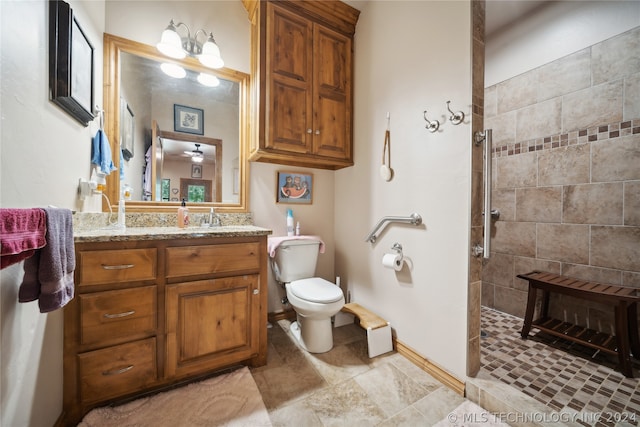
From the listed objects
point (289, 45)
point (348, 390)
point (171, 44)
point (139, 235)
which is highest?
point (289, 45)

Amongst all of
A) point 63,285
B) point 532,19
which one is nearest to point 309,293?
point 63,285

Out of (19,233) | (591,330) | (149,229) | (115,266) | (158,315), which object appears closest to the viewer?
(19,233)

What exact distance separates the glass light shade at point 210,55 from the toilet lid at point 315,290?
5.93ft

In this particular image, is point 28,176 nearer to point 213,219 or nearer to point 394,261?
point 213,219

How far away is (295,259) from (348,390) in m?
0.93

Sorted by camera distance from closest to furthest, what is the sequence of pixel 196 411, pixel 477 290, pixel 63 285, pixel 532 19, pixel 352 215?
pixel 63 285, pixel 196 411, pixel 477 290, pixel 532 19, pixel 352 215

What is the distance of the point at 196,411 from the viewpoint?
1209mm

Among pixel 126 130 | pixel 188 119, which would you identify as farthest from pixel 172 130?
pixel 126 130

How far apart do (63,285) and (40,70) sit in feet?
2.74

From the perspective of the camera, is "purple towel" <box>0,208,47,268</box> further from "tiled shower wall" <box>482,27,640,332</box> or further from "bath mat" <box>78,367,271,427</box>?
"tiled shower wall" <box>482,27,640,332</box>

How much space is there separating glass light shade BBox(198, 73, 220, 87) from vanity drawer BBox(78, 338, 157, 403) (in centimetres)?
184

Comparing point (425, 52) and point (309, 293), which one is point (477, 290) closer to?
point (309, 293)

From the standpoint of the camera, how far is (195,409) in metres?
1.22

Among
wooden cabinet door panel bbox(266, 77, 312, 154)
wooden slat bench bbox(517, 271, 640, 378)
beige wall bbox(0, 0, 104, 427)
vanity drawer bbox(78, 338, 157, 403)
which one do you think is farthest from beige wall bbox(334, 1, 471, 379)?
beige wall bbox(0, 0, 104, 427)
